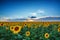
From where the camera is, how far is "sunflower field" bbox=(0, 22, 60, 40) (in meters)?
1.78

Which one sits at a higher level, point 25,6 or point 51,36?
point 25,6

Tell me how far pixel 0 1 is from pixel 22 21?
0.36m

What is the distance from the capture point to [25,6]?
1.90 meters

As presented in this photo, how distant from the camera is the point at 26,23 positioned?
187 cm

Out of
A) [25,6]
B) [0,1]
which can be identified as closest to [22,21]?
[25,6]

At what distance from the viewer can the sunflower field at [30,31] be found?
5.82 ft

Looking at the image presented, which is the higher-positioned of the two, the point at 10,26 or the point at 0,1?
the point at 0,1

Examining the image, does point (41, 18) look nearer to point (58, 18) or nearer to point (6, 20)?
point (58, 18)

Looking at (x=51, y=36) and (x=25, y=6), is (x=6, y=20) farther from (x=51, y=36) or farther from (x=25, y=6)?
(x=51, y=36)

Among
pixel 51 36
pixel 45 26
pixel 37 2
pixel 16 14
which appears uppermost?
pixel 37 2

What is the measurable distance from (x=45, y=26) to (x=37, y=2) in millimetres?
306

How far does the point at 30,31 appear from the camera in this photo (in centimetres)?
181

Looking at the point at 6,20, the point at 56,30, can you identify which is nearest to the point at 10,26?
the point at 6,20

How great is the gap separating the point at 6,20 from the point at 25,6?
0.28m
